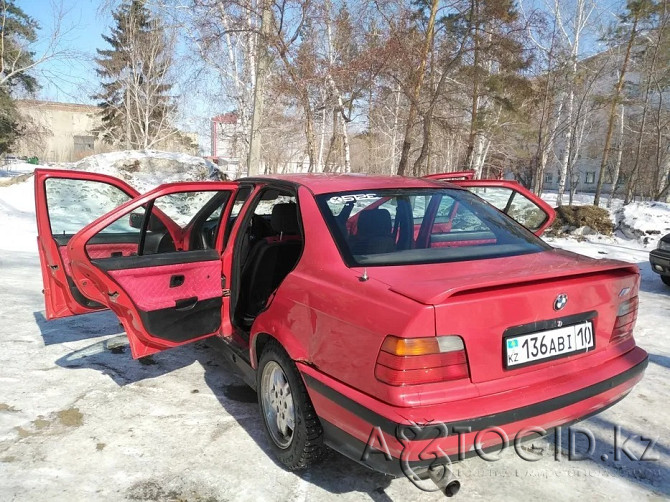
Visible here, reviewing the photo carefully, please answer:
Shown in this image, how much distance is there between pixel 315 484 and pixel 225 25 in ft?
41.4

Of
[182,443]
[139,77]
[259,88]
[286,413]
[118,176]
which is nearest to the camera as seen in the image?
[286,413]

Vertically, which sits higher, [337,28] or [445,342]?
[337,28]

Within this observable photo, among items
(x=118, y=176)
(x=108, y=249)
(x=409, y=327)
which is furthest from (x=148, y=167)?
(x=409, y=327)

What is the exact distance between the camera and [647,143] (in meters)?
28.9

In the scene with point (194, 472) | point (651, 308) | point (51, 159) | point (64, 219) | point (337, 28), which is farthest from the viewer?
point (51, 159)

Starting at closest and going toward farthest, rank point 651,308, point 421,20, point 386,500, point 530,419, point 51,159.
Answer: point 530,419
point 386,500
point 651,308
point 421,20
point 51,159

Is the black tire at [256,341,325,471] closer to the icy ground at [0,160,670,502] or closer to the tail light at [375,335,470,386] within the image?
the icy ground at [0,160,670,502]

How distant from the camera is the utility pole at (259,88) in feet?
33.9

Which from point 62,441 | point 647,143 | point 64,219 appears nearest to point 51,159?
point 64,219

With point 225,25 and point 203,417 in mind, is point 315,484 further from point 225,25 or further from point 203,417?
point 225,25

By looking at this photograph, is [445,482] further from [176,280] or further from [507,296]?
[176,280]

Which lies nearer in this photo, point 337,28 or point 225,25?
point 225,25

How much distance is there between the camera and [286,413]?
98.4 inches

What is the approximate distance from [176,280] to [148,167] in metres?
12.0
